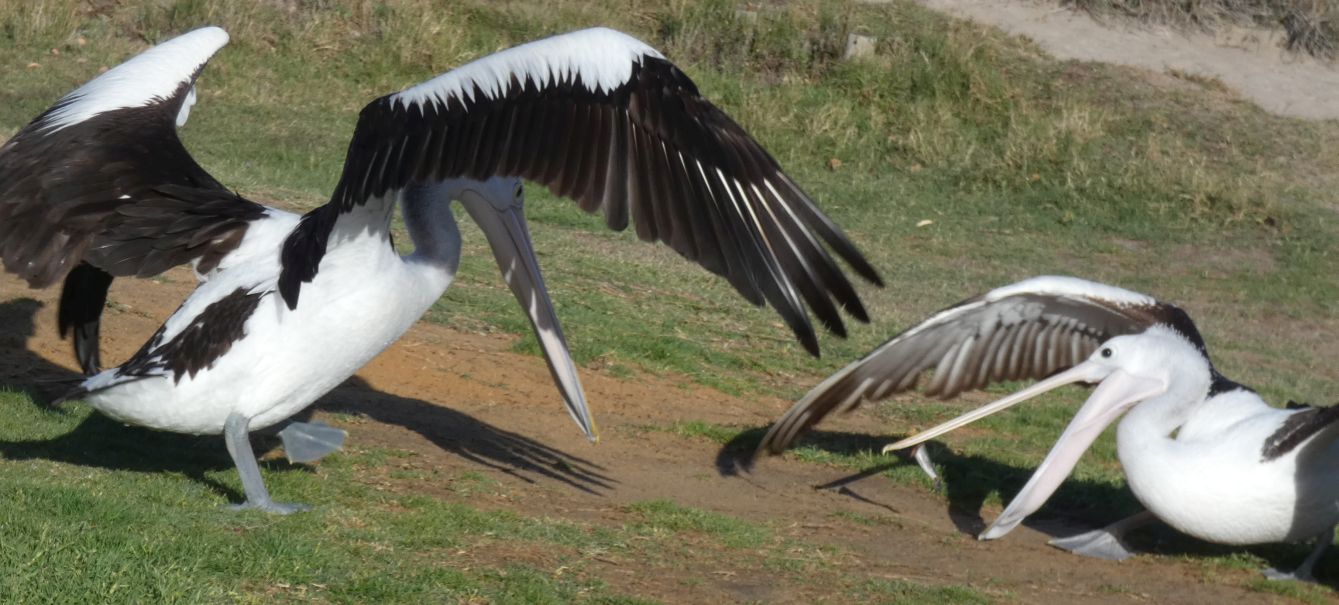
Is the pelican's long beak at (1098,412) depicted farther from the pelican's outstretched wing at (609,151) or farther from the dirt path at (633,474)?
the pelican's outstretched wing at (609,151)

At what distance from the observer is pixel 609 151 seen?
434 cm

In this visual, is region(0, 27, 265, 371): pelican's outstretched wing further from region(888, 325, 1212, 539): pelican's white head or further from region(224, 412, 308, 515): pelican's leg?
region(888, 325, 1212, 539): pelican's white head

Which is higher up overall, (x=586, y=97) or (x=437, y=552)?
(x=586, y=97)

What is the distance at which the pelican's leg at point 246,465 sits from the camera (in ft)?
15.8

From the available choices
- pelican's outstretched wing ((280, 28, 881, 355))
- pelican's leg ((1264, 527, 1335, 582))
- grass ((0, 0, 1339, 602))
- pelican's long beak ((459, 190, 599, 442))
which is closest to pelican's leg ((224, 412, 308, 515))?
grass ((0, 0, 1339, 602))

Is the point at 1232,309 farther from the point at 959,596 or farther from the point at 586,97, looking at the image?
the point at 586,97

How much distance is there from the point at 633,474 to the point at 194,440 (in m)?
1.67

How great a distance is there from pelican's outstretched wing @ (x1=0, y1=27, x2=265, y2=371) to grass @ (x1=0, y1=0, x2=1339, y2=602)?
660mm

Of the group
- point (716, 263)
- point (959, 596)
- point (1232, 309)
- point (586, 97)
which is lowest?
point (1232, 309)

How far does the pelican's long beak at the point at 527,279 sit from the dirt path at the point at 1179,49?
12167 mm

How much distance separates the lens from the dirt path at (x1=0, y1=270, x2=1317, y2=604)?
16.7 ft

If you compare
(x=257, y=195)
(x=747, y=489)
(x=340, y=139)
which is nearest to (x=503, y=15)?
(x=340, y=139)

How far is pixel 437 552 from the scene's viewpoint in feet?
15.1

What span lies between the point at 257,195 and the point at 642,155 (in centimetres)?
596
